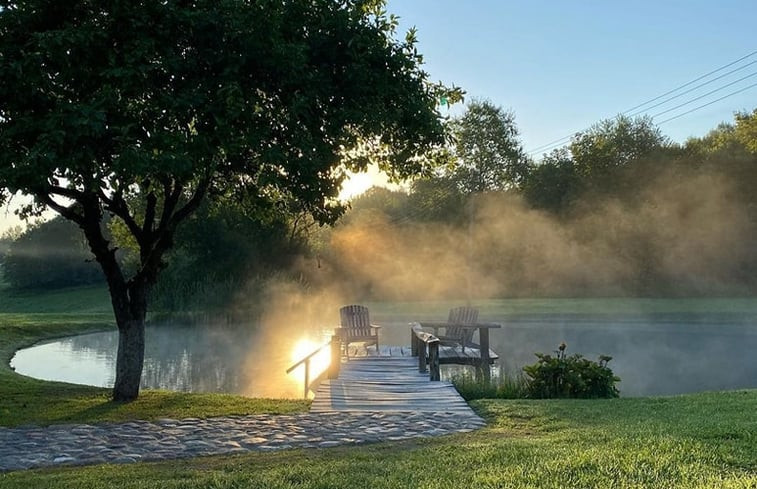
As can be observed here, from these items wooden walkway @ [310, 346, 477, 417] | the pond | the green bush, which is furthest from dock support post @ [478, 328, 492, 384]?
the green bush

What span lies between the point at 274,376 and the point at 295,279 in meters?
15.7

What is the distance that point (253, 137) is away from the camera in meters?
6.59

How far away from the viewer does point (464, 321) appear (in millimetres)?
12539

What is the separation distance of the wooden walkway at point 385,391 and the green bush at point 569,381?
1.18 m

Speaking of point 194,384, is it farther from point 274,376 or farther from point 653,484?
point 653,484

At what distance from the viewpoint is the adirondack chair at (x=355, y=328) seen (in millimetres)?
12750

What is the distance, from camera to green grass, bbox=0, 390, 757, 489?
4.09m

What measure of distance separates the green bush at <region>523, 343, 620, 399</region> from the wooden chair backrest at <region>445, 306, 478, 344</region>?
3334 millimetres

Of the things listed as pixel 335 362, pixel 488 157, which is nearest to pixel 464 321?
pixel 335 362

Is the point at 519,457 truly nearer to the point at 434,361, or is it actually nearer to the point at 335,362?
the point at 434,361

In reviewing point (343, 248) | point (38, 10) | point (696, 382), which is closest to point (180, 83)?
point (38, 10)

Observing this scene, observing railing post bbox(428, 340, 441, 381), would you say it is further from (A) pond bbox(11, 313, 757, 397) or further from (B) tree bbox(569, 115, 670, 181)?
(B) tree bbox(569, 115, 670, 181)

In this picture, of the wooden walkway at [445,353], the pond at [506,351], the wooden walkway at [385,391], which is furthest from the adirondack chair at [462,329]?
the pond at [506,351]

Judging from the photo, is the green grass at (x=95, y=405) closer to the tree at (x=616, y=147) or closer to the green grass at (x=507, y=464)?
the green grass at (x=507, y=464)
